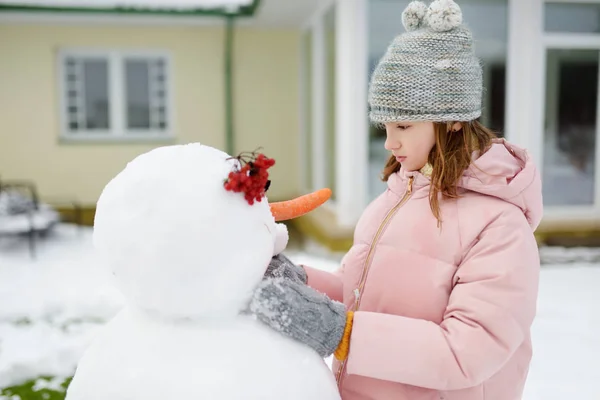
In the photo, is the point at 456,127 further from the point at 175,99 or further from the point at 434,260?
the point at 175,99

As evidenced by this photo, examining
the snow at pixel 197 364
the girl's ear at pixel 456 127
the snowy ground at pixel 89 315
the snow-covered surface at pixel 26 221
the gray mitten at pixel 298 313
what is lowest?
the snowy ground at pixel 89 315

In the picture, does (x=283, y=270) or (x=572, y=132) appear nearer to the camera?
(x=283, y=270)

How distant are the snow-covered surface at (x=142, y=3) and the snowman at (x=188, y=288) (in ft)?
25.3

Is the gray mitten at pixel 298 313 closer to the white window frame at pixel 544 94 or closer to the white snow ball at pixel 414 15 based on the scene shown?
the white snow ball at pixel 414 15

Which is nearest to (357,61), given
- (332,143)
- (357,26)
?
(357,26)

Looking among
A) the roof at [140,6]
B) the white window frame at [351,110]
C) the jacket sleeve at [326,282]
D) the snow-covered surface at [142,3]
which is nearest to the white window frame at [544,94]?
the white window frame at [351,110]

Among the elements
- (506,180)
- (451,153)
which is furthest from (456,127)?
(506,180)

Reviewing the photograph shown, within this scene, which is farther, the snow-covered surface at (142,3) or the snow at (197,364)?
the snow-covered surface at (142,3)

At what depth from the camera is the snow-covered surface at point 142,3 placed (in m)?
8.32

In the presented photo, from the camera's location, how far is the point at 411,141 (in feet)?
4.62

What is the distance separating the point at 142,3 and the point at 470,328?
27.3 feet

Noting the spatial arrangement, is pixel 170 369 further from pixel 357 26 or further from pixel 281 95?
pixel 281 95

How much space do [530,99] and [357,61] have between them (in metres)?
2.01

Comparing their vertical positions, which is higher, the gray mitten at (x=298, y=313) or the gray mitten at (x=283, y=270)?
the gray mitten at (x=283, y=270)
